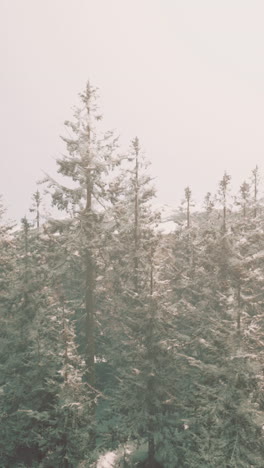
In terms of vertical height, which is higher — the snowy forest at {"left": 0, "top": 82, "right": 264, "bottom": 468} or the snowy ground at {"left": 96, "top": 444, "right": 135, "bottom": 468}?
the snowy forest at {"left": 0, "top": 82, "right": 264, "bottom": 468}

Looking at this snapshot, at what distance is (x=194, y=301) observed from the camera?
25.2 metres

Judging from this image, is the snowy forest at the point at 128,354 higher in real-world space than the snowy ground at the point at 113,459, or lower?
higher

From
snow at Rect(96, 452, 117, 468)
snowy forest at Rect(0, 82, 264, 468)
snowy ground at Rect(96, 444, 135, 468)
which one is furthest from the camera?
snow at Rect(96, 452, 117, 468)

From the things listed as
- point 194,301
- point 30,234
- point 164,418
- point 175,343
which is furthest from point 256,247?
point 30,234

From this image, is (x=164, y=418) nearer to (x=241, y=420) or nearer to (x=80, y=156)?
(x=241, y=420)

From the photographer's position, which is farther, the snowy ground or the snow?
the snow

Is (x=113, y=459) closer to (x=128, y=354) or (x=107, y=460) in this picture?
(x=107, y=460)

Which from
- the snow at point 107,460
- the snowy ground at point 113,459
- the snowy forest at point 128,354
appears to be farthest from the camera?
the snow at point 107,460

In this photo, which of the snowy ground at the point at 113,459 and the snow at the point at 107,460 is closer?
the snowy ground at the point at 113,459

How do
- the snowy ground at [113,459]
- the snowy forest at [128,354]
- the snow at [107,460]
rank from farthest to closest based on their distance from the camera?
the snow at [107,460], the snowy ground at [113,459], the snowy forest at [128,354]

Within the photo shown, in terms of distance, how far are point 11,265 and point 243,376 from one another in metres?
17.2

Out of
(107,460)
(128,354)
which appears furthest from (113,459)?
(128,354)

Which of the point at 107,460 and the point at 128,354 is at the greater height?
the point at 128,354

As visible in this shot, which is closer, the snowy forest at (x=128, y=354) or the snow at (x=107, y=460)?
the snowy forest at (x=128, y=354)
